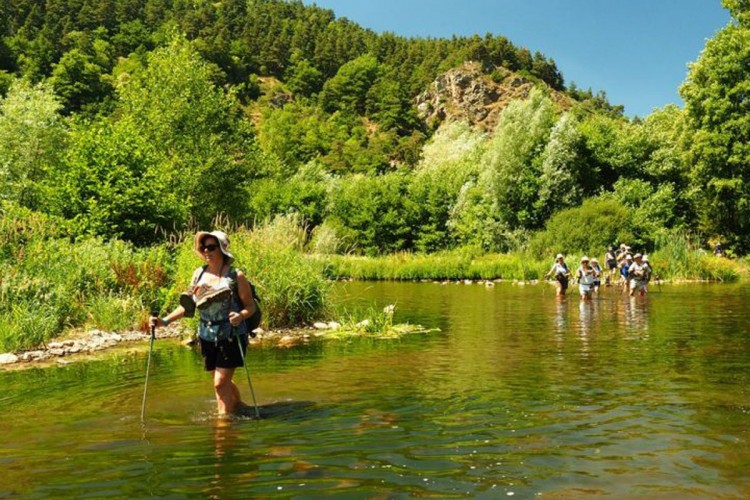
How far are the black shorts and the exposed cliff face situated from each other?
166869 millimetres

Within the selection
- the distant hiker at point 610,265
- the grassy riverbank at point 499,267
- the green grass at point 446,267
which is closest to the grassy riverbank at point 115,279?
the grassy riverbank at point 499,267

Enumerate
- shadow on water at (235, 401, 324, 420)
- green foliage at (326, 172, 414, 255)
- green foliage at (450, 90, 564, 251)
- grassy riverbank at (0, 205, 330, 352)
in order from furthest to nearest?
green foliage at (326, 172, 414, 255) < green foliage at (450, 90, 564, 251) < grassy riverbank at (0, 205, 330, 352) < shadow on water at (235, 401, 324, 420)

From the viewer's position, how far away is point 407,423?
7.73 m

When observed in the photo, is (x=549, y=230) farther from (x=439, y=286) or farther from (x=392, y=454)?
(x=392, y=454)

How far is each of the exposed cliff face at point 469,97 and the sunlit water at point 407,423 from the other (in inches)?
6415

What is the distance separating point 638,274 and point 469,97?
159 meters

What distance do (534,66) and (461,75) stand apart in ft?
99.7

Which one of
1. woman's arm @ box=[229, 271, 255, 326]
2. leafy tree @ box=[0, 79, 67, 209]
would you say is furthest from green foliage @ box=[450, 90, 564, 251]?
woman's arm @ box=[229, 271, 255, 326]

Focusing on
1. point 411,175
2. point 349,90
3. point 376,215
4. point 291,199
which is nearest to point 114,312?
point 376,215

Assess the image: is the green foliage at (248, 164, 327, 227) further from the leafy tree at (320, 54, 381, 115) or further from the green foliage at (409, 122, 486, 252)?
the leafy tree at (320, 54, 381, 115)

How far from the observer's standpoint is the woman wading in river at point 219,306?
7.95 metres

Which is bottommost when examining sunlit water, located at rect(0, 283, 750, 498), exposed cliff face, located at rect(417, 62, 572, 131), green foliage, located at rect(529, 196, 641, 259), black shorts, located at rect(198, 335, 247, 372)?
sunlit water, located at rect(0, 283, 750, 498)

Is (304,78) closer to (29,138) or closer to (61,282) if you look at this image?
(29,138)

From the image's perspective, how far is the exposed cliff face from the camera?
6870 inches
